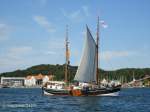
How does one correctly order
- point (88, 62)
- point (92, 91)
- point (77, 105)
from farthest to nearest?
1. point (88, 62)
2. point (92, 91)
3. point (77, 105)

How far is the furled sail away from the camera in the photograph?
342 feet

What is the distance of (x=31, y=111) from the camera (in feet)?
200

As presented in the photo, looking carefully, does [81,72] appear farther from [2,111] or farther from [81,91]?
[2,111]

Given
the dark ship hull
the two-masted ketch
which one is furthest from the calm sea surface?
the two-masted ketch

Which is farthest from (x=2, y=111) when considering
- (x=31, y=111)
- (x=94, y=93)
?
(x=94, y=93)

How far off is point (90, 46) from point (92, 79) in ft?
25.0

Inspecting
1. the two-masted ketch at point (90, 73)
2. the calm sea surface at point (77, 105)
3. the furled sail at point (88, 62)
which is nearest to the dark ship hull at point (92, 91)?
the two-masted ketch at point (90, 73)

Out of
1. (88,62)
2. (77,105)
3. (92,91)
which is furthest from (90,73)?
(77,105)

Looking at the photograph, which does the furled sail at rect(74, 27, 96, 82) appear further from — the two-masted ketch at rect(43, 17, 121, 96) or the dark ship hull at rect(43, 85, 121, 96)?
the dark ship hull at rect(43, 85, 121, 96)

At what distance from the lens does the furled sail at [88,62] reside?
104m

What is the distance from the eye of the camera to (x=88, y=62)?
104250 millimetres

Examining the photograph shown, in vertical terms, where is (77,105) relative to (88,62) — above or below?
below

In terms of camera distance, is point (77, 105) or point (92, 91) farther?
point (92, 91)

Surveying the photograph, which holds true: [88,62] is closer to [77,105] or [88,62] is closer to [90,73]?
[90,73]
